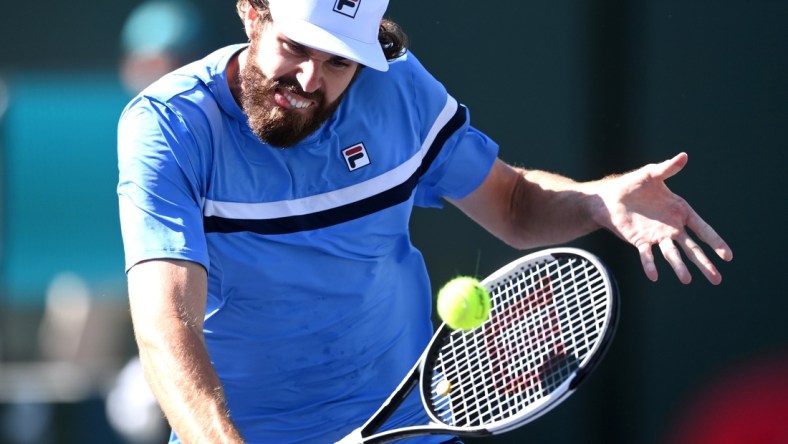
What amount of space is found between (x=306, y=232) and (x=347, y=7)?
0.46 metres

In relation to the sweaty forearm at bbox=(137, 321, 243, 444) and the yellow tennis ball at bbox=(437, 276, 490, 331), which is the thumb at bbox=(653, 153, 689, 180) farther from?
the sweaty forearm at bbox=(137, 321, 243, 444)

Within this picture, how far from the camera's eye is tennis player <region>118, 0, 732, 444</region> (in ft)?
7.45

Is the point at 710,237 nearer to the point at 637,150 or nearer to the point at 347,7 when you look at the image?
the point at 347,7

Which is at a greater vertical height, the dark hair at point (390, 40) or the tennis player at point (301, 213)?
the dark hair at point (390, 40)

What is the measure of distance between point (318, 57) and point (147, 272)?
53cm

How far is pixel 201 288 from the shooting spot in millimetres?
2264

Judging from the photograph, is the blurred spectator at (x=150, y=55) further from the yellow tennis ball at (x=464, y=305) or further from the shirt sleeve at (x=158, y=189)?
the yellow tennis ball at (x=464, y=305)

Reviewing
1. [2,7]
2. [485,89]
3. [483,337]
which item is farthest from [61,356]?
[483,337]

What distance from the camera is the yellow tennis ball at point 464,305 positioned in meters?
2.30

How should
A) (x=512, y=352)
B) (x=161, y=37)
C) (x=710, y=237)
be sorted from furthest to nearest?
(x=161, y=37) → (x=512, y=352) → (x=710, y=237)

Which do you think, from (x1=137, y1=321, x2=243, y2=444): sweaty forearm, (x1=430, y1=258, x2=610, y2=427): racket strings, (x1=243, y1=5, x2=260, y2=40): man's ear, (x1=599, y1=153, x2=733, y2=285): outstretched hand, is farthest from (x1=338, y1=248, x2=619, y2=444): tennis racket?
(x1=243, y1=5, x2=260, y2=40): man's ear

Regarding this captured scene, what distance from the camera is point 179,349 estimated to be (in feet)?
7.05

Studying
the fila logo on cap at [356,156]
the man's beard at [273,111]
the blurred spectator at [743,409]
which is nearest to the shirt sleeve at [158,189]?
the man's beard at [273,111]

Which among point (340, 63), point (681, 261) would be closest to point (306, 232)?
point (340, 63)
